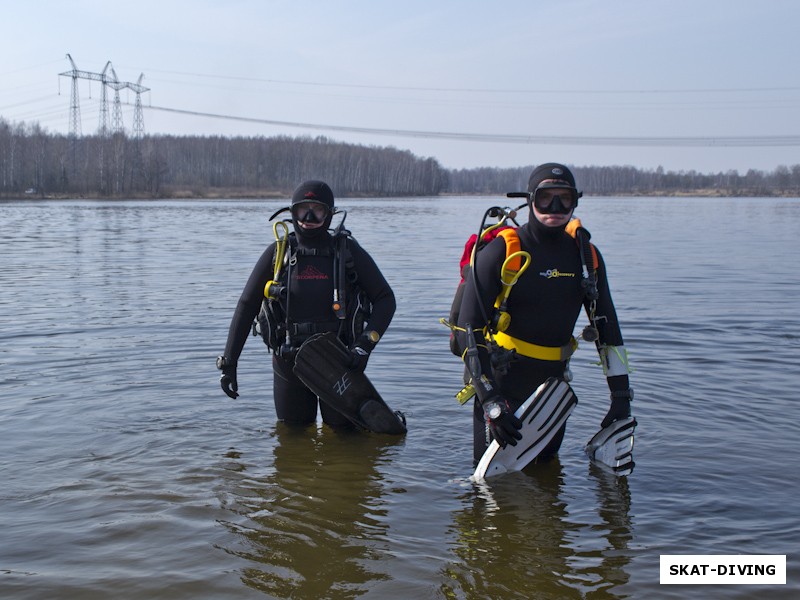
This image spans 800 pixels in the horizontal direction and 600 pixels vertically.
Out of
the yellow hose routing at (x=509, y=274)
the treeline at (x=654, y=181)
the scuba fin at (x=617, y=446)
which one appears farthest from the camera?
the treeline at (x=654, y=181)

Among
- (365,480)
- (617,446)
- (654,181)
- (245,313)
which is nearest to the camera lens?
(617,446)

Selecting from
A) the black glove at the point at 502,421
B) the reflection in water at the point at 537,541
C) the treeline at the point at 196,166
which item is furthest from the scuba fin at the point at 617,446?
the treeline at the point at 196,166

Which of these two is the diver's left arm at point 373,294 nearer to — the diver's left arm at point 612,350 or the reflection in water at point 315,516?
the reflection in water at point 315,516

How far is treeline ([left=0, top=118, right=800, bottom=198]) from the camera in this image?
94.2 m

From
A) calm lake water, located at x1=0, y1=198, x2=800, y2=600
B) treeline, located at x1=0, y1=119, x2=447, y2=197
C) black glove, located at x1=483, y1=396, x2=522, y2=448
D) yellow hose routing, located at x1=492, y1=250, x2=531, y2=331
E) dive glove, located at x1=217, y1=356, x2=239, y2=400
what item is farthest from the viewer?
treeline, located at x1=0, y1=119, x2=447, y2=197

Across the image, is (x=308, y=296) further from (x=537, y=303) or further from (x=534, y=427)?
(x=534, y=427)

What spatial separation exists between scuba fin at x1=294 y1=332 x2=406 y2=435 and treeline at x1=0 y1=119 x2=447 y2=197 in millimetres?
80733

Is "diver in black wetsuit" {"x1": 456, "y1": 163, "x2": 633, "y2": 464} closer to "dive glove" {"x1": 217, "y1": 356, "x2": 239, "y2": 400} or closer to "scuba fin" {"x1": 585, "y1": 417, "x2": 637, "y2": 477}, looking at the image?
"scuba fin" {"x1": 585, "y1": 417, "x2": 637, "y2": 477}

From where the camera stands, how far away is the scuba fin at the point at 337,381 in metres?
5.70

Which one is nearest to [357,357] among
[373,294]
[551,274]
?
[373,294]

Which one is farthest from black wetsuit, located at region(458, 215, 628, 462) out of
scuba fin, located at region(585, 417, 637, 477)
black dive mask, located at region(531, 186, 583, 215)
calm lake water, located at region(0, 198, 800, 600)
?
calm lake water, located at region(0, 198, 800, 600)

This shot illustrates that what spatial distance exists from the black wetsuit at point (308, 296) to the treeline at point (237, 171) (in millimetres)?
80975

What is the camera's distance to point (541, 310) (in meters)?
4.90

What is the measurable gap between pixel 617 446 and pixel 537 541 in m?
0.92
